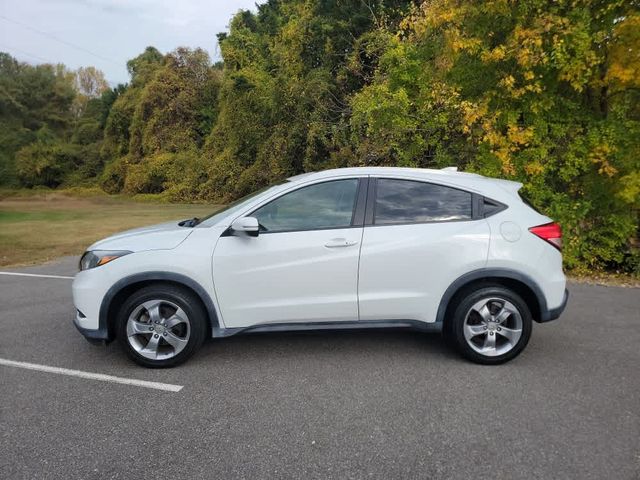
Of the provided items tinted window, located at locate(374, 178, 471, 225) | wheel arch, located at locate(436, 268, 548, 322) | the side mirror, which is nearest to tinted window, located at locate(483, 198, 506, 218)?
tinted window, located at locate(374, 178, 471, 225)

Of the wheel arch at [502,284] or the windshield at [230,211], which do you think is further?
the windshield at [230,211]

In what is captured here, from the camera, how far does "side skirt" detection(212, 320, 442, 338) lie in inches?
150

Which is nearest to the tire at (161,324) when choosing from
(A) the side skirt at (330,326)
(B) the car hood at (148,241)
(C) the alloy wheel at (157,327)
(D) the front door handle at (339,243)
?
(C) the alloy wheel at (157,327)

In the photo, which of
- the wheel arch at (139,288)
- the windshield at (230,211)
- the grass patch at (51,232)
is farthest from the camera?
the grass patch at (51,232)

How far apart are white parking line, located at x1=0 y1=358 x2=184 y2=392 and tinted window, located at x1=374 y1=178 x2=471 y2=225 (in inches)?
83.9

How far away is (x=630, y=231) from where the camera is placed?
721cm

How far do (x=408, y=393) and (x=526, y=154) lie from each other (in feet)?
17.4

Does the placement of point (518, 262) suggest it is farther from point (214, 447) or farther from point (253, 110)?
point (253, 110)

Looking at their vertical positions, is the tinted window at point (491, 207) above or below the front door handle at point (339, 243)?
above

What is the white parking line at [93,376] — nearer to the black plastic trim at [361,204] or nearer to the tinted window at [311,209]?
the tinted window at [311,209]

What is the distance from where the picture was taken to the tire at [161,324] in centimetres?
375

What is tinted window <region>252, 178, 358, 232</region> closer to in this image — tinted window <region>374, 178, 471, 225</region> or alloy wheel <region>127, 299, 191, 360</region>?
tinted window <region>374, 178, 471, 225</region>

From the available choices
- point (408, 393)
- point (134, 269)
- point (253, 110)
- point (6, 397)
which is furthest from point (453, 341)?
point (253, 110)

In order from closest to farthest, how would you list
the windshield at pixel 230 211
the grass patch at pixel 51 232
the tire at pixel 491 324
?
the tire at pixel 491 324 < the windshield at pixel 230 211 < the grass patch at pixel 51 232
